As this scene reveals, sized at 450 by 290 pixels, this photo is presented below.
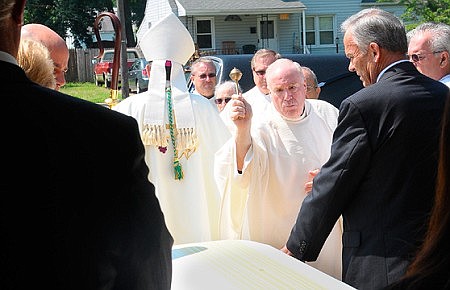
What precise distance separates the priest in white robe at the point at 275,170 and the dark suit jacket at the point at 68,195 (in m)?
2.11

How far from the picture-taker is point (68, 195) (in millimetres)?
1368

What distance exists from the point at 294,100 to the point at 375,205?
3.64ft

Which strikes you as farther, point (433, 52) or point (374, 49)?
point (433, 52)

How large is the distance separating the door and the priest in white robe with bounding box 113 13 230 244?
89.0ft

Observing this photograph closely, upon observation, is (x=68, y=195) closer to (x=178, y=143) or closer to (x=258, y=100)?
(x=178, y=143)

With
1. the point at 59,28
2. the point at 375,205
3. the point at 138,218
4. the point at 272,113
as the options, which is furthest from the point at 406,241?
the point at 59,28

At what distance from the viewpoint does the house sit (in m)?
30.3

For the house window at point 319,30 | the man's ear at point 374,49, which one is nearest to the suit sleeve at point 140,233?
the man's ear at point 374,49

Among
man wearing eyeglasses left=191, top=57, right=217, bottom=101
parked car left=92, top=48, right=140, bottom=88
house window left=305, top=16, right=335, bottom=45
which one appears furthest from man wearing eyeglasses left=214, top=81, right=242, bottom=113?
house window left=305, top=16, right=335, bottom=45

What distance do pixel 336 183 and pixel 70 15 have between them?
40061 millimetres

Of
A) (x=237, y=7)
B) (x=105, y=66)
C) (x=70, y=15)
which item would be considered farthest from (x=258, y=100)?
(x=70, y=15)

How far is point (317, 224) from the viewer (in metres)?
3.10

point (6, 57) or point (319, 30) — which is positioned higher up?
point (319, 30)

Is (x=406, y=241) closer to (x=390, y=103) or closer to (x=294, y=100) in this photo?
(x=390, y=103)
